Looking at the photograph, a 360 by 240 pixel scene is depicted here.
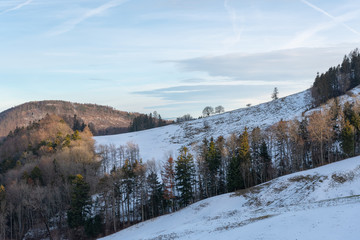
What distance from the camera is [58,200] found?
193ft

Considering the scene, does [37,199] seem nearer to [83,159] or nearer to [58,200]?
[58,200]

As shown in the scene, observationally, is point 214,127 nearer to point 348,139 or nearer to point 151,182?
point 151,182

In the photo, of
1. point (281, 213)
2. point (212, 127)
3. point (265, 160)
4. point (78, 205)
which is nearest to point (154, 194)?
point (78, 205)

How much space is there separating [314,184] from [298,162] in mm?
19729

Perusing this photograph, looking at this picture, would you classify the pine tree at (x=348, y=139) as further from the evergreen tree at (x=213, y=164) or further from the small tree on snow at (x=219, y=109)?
the small tree on snow at (x=219, y=109)

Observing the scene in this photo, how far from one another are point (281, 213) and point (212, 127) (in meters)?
94.0

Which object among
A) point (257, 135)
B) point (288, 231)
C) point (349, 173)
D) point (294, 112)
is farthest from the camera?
point (294, 112)

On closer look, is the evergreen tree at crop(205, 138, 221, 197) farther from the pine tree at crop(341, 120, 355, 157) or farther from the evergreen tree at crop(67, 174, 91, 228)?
the evergreen tree at crop(67, 174, 91, 228)

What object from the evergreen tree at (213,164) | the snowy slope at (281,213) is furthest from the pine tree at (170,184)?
the evergreen tree at (213,164)

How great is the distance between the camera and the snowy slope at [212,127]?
105250mm

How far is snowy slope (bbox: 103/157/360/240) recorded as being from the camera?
71.7ft

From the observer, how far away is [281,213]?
2969 centimetres

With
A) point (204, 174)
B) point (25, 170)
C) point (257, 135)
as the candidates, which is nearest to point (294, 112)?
point (257, 135)

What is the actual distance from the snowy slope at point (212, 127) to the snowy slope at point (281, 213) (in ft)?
164
